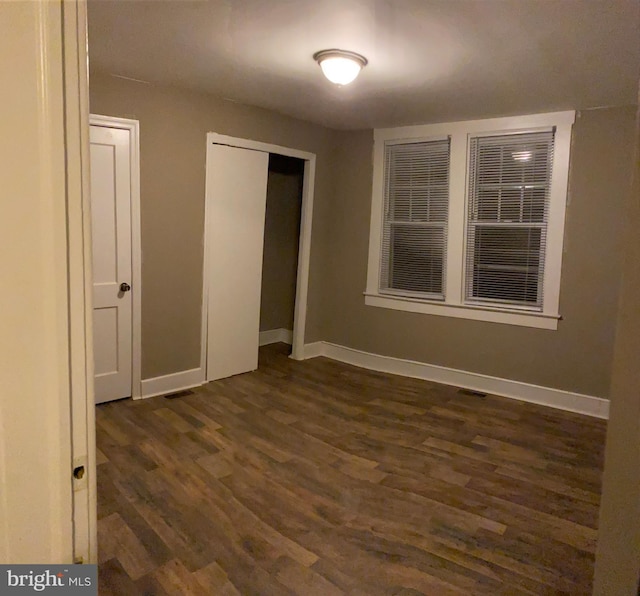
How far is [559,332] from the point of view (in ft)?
13.8

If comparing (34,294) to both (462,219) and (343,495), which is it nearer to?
(343,495)

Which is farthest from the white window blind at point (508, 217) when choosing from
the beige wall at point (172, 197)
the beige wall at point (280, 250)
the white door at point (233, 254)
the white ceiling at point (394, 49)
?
the beige wall at point (280, 250)

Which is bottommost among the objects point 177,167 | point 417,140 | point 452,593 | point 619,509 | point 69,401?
point 452,593

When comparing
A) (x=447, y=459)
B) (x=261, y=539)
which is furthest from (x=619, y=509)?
(x=447, y=459)

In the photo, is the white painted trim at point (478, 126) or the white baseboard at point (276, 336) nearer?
the white painted trim at point (478, 126)

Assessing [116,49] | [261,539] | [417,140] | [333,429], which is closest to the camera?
[261,539]

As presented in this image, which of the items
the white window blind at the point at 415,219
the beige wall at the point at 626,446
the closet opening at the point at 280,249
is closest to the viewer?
the beige wall at the point at 626,446

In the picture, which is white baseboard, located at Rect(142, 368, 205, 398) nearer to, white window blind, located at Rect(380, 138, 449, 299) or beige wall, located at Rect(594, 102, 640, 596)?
white window blind, located at Rect(380, 138, 449, 299)

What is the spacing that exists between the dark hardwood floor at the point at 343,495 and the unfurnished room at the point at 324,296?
2 cm

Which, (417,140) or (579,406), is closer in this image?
(579,406)

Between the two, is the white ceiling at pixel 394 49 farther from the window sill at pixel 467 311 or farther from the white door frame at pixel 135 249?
the window sill at pixel 467 311

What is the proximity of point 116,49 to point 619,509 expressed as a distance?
136 inches

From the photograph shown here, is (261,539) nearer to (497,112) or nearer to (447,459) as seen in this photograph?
(447,459)

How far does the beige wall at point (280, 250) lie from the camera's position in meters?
5.96
